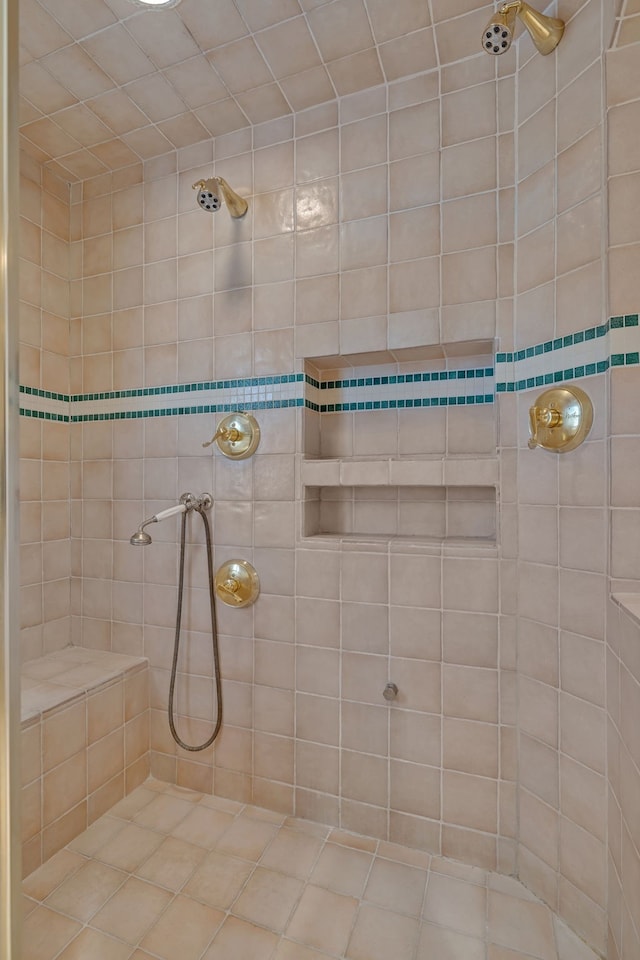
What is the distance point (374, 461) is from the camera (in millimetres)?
1641

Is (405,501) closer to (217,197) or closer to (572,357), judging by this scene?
(572,357)

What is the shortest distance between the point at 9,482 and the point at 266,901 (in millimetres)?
1467

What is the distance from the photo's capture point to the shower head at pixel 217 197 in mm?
1623

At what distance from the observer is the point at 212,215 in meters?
1.85

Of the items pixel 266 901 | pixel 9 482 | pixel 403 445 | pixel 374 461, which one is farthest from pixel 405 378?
pixel 266 901

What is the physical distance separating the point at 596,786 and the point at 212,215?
7.37 feet

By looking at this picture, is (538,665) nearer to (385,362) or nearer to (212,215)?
(385,362)

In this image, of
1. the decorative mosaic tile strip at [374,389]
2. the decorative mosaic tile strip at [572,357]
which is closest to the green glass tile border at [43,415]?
the decorative mosaic tile strip at [374,389]

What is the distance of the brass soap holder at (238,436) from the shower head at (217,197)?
75 cm

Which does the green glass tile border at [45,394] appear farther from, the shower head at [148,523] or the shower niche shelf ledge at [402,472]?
the shower niche shelf ledge at [402,472]

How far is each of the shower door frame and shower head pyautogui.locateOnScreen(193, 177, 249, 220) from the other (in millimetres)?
1230

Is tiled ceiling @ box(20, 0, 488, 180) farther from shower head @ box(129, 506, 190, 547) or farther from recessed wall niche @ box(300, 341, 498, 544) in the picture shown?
shower head @ box(129, 506, 190, 547)

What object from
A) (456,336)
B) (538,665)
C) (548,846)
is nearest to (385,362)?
(456,336)

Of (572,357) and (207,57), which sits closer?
(572,357)
